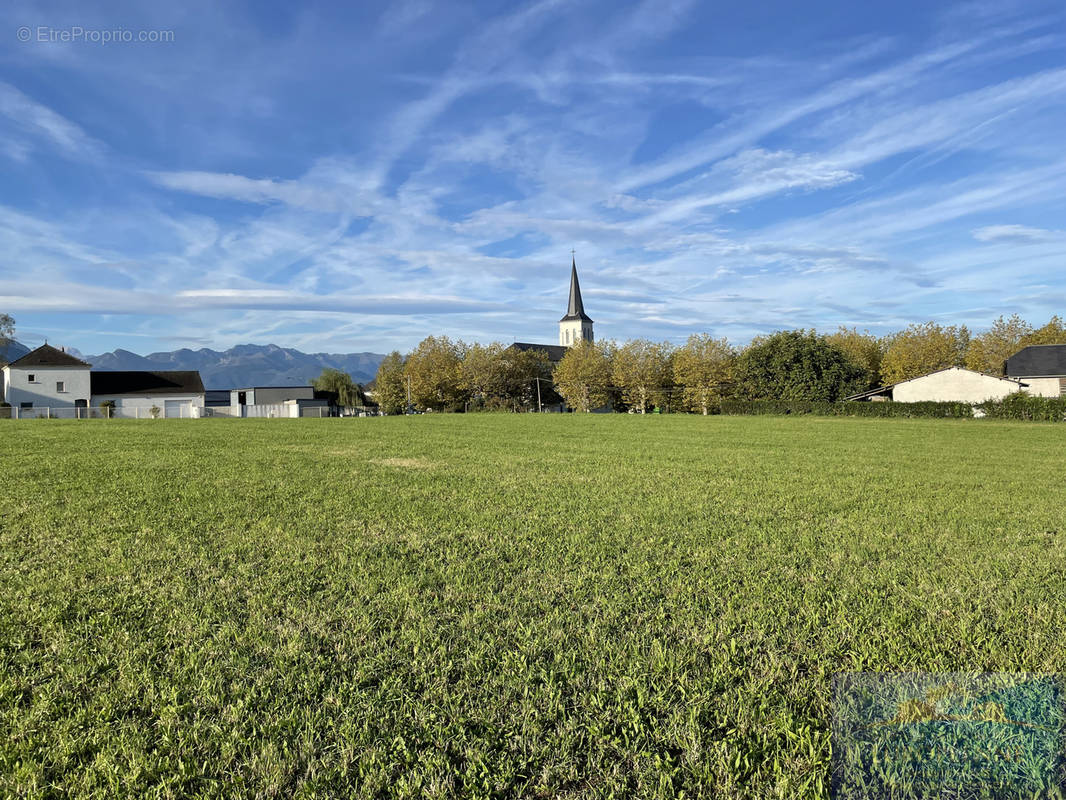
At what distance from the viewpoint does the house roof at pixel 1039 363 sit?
50800 mm

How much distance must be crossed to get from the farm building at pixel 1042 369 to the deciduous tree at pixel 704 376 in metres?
24.2

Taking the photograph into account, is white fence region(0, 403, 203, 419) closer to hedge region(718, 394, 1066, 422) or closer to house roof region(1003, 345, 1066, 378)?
hedge region(718, 394, 1066, 422)

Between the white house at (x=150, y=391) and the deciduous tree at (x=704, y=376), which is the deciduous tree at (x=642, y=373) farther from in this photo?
the white house at (x=150, y=391)

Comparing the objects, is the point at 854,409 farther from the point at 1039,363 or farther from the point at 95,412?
the point at 95,412

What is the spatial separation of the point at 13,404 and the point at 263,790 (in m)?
69.3

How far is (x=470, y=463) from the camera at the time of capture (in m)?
12.3

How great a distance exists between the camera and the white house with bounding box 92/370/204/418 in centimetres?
5794

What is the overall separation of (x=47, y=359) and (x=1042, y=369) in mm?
87589

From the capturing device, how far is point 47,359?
56719 mm

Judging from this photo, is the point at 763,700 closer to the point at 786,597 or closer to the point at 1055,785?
the point at 1055,785

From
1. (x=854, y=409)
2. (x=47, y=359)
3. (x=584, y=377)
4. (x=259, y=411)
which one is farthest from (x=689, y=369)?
(x=47, y=359)

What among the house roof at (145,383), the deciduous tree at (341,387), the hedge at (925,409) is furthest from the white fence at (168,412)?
the hedge at (925,409)

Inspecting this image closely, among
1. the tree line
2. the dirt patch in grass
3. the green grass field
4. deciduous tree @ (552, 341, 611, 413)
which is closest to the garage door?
the tree line

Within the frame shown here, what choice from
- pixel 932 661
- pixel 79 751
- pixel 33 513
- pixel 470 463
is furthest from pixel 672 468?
pixel 79 751
